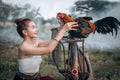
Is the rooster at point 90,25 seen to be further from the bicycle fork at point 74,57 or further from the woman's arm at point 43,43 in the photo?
the woman's arm at point 43,43

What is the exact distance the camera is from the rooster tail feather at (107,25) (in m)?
3.03

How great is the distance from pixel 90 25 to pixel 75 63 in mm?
508

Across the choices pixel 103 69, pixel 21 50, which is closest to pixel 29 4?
pixel 21 50

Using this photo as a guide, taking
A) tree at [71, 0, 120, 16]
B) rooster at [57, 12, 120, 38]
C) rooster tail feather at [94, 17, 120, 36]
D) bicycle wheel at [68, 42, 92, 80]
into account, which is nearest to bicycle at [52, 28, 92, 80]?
bicycle wheel at [68, 42, 92, 80]

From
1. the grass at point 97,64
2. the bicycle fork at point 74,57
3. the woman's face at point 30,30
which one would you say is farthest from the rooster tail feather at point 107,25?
the woman's face at point 30,30

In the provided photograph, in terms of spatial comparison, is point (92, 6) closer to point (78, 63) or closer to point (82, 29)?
point (82, 29)

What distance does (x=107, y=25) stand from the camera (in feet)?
9.95

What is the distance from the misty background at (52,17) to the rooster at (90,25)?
0.20 ft

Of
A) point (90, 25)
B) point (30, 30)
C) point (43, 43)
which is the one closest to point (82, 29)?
point (90, 25)

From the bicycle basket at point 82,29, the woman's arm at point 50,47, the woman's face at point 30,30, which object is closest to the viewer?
the woman's arm at point 50,47

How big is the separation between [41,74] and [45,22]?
65 cm

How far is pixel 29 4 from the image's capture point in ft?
10.1

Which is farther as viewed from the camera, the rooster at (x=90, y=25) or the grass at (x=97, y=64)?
the grass at (x=97, y=64)

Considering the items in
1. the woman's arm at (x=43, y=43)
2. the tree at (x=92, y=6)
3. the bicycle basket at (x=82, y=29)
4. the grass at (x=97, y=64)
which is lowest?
the grass at (x=97, y=64)
